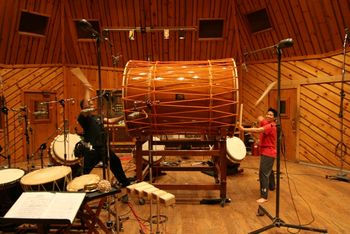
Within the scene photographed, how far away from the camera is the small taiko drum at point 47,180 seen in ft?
9.55

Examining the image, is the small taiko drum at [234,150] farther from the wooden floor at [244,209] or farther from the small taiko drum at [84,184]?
the small taiko drum at [84,184]

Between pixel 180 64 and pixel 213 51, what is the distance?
4.77 m

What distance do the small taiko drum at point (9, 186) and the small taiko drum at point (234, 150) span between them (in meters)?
3.84

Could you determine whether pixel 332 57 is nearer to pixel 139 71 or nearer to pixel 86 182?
pixel 139 71

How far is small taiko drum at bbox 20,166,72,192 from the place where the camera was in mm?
2910

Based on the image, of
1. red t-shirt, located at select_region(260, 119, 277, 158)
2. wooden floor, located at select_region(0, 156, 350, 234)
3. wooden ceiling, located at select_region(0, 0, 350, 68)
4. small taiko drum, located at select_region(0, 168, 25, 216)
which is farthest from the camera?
wooden ceiling, located at select_region(0, 0, 350, 68)

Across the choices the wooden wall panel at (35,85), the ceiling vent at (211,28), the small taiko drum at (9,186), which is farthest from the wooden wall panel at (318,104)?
the small taiko drum at (9,186)

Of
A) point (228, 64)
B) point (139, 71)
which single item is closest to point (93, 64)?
point (139, 71)

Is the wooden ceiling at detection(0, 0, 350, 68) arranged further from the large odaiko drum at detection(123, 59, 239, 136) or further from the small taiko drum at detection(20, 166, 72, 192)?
the small taiko drum at detection(20, 166, 72, 192)

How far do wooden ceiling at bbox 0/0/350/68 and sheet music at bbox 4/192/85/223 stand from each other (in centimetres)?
537

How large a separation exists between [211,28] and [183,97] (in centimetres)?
507

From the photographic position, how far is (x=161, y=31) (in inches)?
336

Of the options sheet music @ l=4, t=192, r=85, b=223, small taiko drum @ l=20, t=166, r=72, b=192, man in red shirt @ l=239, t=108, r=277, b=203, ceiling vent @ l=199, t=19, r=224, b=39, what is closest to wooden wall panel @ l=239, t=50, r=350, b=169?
ceiling vent @ l=199, t=19, r=224, b=39

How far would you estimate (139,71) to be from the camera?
4449mm
